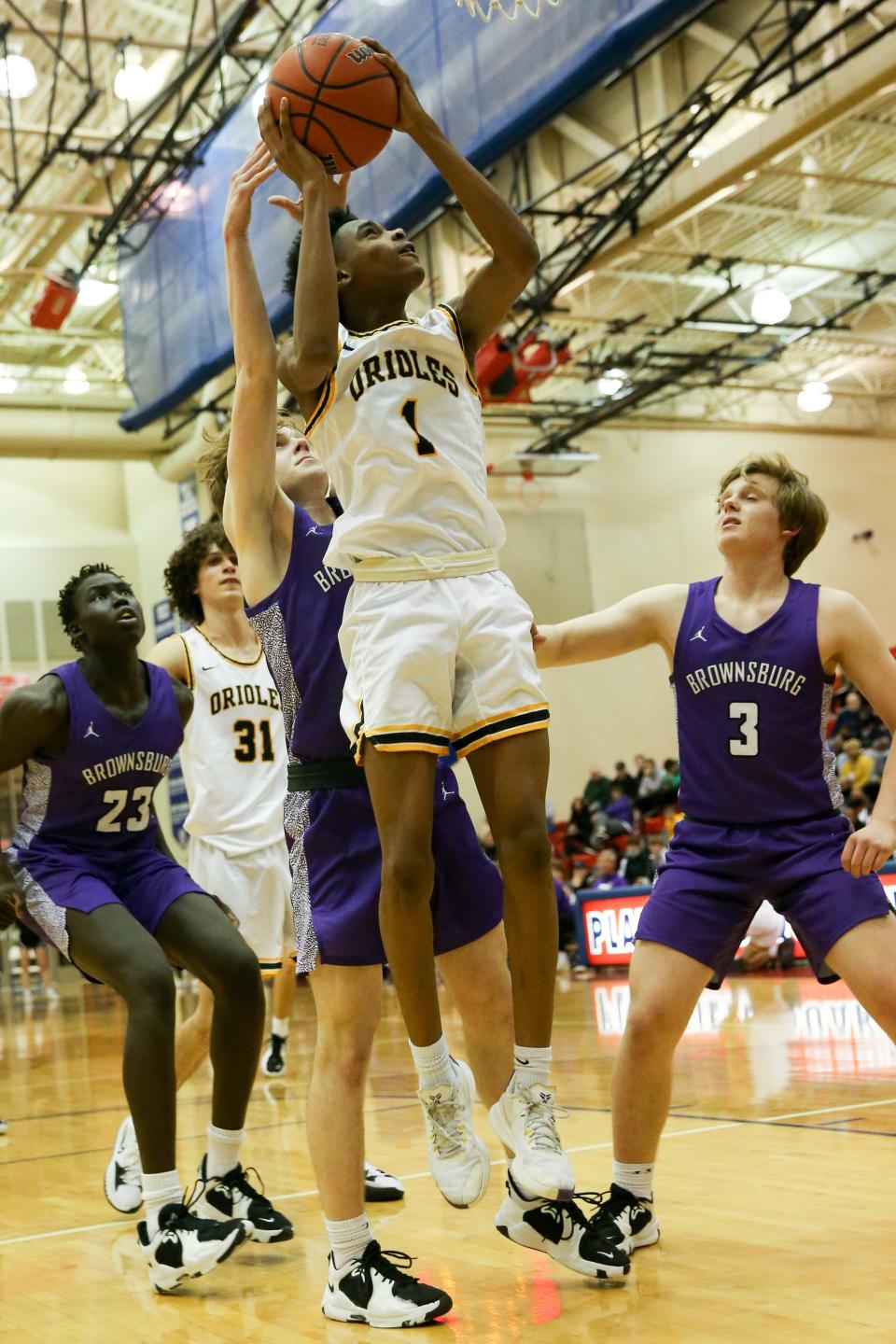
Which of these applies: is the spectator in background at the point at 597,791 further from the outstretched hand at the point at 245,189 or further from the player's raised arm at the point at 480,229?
the outstretched hand at the point at 245,189

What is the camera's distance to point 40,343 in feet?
71.7

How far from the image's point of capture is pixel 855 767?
1578 cm

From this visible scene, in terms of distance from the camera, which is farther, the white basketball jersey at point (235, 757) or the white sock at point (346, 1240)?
the white basketball jersey at point (235, 757)

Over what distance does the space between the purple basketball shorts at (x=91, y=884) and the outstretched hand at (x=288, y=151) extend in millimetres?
1863

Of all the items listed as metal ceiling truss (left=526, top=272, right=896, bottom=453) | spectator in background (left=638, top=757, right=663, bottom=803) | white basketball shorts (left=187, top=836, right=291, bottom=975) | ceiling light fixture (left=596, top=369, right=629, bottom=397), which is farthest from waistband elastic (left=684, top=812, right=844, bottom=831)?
ceiling light fixture (left=596, top=369, right=629, bottom=397)

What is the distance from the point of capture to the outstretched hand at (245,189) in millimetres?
3092

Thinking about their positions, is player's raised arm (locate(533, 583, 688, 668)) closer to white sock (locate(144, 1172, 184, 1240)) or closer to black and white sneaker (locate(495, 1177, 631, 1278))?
black and white sneaker (locate(495, 1177, 631, 1278))

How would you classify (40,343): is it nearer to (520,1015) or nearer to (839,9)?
(839,9)

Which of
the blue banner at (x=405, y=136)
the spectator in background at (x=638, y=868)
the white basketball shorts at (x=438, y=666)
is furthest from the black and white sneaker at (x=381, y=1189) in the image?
the spectator in background at (x=638, y=868)

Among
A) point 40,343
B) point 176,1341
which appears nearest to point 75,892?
point 176,1341

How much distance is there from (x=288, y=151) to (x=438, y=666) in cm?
115

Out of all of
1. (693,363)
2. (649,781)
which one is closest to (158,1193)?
(649,781)

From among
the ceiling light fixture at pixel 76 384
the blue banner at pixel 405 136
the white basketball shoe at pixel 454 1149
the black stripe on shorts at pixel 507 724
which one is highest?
the ceiling light fixture at pixel 76 384

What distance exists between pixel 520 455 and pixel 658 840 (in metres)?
8.14
